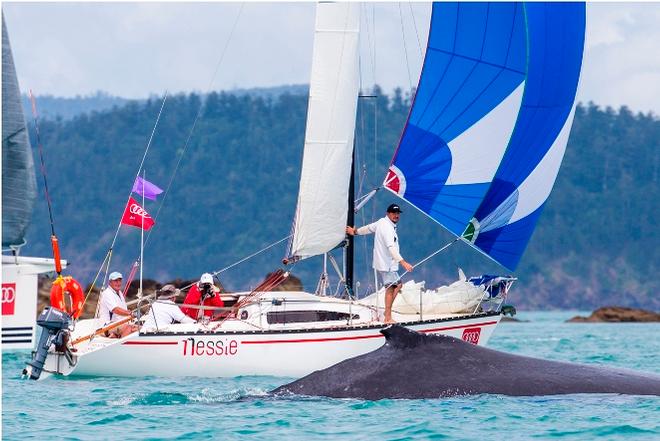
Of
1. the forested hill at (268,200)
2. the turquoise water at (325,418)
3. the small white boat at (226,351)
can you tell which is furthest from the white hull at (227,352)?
the forested hill at (268,200)

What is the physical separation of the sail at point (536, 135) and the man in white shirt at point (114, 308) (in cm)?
571

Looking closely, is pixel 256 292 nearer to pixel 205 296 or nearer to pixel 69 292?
pixel 205 296

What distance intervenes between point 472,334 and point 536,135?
3.59m

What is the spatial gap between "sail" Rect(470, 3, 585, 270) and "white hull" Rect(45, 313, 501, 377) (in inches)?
134

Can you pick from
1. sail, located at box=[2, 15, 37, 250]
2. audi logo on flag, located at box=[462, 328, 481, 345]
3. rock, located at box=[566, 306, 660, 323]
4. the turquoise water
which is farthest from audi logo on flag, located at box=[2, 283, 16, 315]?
rock, located at box=[566, 306, 660, 323]

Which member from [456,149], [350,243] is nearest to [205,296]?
[350,243]

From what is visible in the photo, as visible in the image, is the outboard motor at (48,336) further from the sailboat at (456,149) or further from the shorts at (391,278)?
the shorts at (391,278)

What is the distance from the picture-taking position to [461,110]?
73.7 ft

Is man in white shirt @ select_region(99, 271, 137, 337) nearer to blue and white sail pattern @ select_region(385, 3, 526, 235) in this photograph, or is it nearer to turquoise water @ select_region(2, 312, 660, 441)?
turquoise water @ select_region(2, 312, 660, 441)

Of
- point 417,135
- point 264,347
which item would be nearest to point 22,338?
point 264,347

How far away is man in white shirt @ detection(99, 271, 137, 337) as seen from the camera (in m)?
20.9

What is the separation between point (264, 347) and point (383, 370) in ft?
20.1

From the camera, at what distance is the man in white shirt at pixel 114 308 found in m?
20.9

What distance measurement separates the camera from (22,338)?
484 inches
